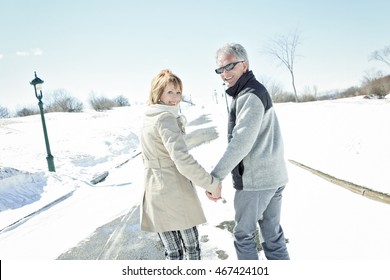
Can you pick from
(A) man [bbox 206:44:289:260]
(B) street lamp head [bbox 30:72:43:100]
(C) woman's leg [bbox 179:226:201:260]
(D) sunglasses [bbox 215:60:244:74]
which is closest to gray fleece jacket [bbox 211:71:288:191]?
(A) man [bbox 206:44:289:260]

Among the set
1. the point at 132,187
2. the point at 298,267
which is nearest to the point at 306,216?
the point at 298,267

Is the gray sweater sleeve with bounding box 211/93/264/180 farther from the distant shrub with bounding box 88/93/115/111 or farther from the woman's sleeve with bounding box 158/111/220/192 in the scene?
the distant shrub with bounding box 88/93/115/111

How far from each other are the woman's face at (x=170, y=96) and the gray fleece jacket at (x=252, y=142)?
0.43 m

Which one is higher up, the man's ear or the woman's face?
the man's ear

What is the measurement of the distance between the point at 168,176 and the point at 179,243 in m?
0.62

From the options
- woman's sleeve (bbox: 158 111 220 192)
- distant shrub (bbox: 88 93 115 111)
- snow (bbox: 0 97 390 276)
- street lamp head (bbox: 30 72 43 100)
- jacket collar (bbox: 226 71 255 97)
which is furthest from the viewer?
distant shrub (bbox: 88 93 115 111)

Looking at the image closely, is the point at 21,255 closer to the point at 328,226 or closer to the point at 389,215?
the point at 328,226

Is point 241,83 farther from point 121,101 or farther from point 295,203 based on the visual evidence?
point 121,101

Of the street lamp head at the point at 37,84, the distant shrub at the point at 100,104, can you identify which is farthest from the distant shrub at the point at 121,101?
the street lamp head at the point at 37,84

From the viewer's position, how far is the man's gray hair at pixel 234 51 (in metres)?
2.33

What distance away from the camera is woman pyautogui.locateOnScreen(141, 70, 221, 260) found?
2.20m

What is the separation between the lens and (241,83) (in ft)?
7.52

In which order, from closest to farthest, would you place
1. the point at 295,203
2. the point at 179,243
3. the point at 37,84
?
the point at 179,243, the point at 295,203, the point at 37,84

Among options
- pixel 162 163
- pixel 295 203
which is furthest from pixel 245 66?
pixel 295 203
